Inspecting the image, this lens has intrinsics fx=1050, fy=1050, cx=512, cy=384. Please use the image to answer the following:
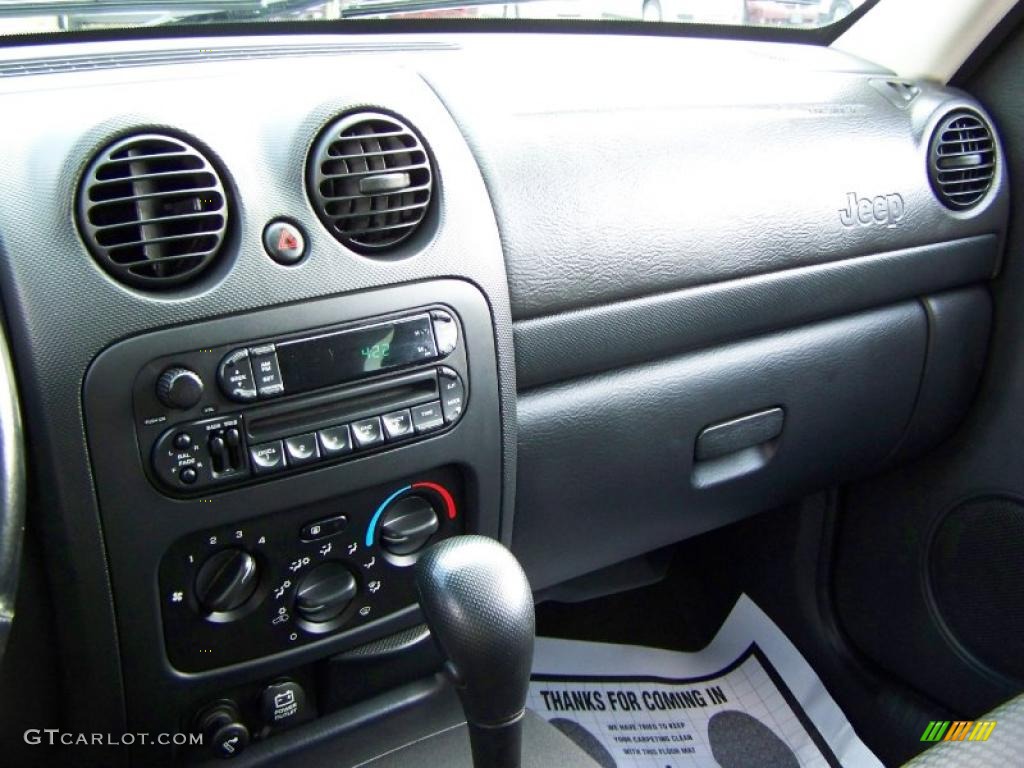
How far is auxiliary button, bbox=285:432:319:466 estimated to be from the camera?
2.49ft

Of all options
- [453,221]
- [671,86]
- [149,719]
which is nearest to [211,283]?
[453,221]

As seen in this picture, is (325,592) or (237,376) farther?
(325,592)

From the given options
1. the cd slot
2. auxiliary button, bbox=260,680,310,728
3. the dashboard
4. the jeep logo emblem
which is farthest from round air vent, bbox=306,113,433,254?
the jeep logo emblem

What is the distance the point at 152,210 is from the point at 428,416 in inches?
10.0

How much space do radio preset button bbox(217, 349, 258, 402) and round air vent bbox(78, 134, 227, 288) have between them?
62 mm

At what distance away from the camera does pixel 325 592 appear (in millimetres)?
839

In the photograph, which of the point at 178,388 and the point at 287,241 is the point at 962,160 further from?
the point at 178,388

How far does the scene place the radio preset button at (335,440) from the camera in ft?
2.53

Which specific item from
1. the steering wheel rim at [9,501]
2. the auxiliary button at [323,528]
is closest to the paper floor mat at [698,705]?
the auxiliary button at [323,528]

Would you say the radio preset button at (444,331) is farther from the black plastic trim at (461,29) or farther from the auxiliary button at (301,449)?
the black plastic trim at (461,29)

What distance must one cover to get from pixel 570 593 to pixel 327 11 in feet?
2.73

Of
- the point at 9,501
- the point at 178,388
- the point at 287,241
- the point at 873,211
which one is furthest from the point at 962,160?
the point at 9,501

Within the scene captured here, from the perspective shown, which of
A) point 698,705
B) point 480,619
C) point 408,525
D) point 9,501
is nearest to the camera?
point 9,501

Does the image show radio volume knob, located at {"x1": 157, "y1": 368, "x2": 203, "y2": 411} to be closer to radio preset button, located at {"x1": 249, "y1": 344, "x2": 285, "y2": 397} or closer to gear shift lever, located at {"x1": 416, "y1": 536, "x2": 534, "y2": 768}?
radio preset button, located at {"x1": 249, "y1": 344, "x2": 285, "y2": 397}
